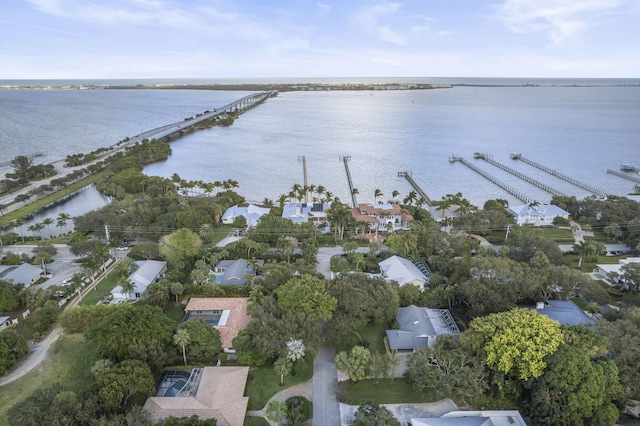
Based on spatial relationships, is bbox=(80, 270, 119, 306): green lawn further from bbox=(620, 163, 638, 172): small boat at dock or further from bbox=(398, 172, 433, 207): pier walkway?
bbox=(620, 163, 638, 172): small boat at dock

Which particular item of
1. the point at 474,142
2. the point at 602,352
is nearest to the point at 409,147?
the point at 474,142

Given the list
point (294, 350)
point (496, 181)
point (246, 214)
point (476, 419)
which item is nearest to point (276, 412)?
point (294, 350)

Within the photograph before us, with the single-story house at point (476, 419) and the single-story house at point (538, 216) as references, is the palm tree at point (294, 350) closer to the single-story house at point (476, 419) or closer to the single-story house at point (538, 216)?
the single-story house at point (476, 419)

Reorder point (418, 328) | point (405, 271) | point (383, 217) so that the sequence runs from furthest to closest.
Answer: point (383, 217) → point (405, 271) → point (418, 328)

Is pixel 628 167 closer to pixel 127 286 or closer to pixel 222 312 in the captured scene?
pixel 222 312

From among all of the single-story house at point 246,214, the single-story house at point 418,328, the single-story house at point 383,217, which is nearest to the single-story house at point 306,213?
the single-story house at point 246,214

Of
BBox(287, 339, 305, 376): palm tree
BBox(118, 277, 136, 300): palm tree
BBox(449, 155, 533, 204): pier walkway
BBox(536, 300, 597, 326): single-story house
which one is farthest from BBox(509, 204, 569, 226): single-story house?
BBox(118, 277, 136, 300): palm tree

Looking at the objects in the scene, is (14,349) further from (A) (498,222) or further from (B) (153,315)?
(A) (498,222)
